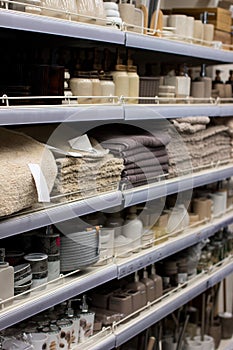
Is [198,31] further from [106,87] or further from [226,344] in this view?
[226,344]

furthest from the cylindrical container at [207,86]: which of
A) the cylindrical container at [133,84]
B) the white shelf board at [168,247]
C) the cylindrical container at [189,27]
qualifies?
the cylindrical container at [133,84]

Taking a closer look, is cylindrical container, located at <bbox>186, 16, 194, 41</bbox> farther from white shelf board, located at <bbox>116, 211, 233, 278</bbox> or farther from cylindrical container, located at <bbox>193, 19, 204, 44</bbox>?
white shelf board, located at <bbox>116, 211, 233, 278</bbox>

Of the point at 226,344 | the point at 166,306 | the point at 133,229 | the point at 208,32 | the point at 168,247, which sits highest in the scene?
the point at 208,32

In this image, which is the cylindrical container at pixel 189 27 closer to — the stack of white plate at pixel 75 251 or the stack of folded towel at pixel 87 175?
the stack of folded towel at pixel 87 175

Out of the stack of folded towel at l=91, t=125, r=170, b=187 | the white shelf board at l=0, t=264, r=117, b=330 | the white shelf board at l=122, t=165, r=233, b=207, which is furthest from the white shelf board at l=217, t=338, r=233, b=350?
the white shelf board at l=0, t=264, r=117, b=330

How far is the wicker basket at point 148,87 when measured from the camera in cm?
290

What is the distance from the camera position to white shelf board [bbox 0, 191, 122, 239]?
6.64 ft

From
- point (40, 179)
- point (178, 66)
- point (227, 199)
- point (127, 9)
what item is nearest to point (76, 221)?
point (40, 179)

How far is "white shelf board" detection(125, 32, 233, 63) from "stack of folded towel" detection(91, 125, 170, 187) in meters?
0.37

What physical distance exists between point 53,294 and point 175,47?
49.9 inches

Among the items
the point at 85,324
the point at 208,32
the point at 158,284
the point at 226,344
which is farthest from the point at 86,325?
the point at 208,32

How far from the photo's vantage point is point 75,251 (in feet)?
7.98

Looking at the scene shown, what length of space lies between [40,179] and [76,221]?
0.48m

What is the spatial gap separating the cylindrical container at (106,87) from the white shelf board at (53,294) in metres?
0.65
